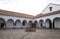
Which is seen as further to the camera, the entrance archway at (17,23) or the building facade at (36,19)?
the entrance archway at (17,23)

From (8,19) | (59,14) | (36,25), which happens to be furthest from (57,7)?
(8,19)

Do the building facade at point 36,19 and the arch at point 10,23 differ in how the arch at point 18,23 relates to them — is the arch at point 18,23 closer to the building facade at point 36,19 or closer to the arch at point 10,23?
the building facade at point 36,19

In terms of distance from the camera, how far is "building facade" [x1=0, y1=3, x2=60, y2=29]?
2379cm

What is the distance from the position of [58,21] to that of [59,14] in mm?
2719

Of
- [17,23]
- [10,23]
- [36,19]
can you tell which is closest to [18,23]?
[17,23]

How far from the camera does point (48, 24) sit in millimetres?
26797

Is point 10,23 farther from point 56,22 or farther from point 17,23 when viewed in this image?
point 56,22

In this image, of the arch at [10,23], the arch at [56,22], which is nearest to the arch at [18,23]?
the arch at [10,23]

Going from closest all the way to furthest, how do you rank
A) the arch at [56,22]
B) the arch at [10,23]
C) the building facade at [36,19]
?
the arch at [56,22] < the building facade at [36,19] < the arch at [10,23]

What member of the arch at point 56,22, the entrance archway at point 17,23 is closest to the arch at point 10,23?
the entrance archway at point 17,23

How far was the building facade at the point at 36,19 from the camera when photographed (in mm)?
23794

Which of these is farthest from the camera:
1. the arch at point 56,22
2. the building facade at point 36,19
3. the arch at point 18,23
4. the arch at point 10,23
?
the arch at point 18,23

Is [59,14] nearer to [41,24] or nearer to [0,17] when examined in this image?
[41,24]

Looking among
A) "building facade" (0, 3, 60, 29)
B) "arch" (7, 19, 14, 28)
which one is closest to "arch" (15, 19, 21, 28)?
"building facade" (0, 3, 60, 29)
